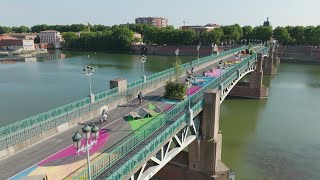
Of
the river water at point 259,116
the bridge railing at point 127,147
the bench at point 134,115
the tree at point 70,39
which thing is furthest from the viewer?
the tree at point 70,39

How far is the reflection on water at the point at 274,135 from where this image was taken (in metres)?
29.0

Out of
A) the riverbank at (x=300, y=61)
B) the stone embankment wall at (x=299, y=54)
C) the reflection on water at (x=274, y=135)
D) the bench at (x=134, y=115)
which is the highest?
the stone embankment wall at (x=299, y=54)

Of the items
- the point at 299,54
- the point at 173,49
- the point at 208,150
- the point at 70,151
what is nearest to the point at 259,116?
the point at 208,150

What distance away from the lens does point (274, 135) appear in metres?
38.3

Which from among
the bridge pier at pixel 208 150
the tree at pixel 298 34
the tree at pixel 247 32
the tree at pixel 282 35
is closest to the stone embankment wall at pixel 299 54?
the tree at pixel 282 35

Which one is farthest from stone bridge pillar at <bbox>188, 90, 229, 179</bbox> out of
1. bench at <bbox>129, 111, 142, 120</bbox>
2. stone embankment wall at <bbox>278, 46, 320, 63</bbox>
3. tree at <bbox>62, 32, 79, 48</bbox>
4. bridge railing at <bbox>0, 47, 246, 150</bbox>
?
tree at <bbox>62, 32, 79, 48</bbox>

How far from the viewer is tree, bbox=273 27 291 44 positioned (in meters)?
132

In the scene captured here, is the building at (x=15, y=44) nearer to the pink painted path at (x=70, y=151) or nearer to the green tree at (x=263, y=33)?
the green tree at (x=263, y=33)

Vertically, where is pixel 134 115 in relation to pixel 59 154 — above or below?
above

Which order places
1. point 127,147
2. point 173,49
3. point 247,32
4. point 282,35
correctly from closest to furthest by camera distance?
point 127,147 < point 282,35 < point 173,49 < point 247,32

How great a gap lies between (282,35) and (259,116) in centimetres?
9619

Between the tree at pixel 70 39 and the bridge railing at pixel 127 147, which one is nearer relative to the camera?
the bridge railing at pixel 127 147

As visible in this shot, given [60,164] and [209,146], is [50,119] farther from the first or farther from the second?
[209,146]

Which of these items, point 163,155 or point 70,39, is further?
point 70,39
